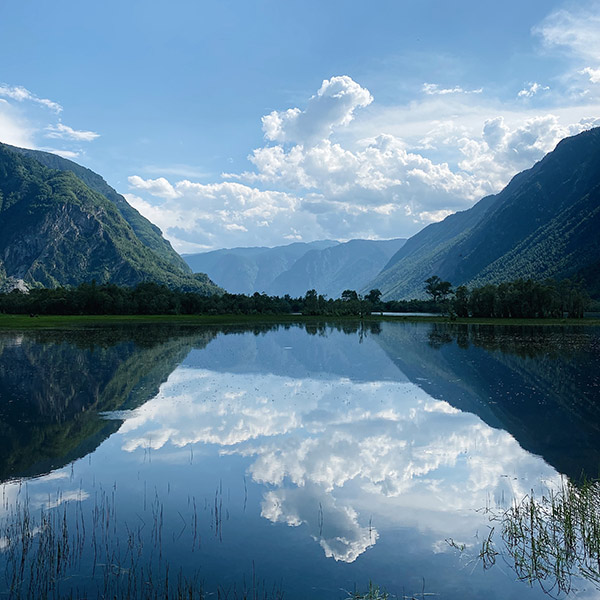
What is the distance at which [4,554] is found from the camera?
13375 millimetres

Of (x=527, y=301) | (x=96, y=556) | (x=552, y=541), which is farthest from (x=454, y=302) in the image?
(x=96, y=556)

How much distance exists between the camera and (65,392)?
36344 millimetres

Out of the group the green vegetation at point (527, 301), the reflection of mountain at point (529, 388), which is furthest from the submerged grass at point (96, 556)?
the green vegetation at point (527, 301)

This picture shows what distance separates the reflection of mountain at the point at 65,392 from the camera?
23.3 m

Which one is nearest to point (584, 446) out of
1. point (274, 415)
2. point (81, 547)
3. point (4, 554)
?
point (274, 415)

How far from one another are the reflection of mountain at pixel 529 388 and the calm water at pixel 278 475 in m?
0.25

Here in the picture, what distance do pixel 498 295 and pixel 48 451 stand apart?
166 meters

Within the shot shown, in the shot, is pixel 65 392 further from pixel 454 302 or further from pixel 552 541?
pixel 454 302

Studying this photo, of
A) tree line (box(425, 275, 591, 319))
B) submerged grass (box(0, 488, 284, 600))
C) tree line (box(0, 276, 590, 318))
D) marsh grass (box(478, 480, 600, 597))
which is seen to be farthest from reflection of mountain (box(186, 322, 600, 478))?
tree line (box(0, 276, 590, 318))

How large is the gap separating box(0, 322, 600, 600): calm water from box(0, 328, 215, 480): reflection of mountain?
0.18m

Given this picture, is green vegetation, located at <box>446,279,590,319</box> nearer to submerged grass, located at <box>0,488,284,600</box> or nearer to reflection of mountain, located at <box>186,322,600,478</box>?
reflection of mountain, located at <box>186,322,600,478</box>

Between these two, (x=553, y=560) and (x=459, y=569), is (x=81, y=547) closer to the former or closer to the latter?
(x=459, y=569)

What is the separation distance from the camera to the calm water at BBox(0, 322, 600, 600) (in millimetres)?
12805

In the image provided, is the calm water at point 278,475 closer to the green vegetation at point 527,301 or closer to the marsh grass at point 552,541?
the marsh grass at point 552,541
